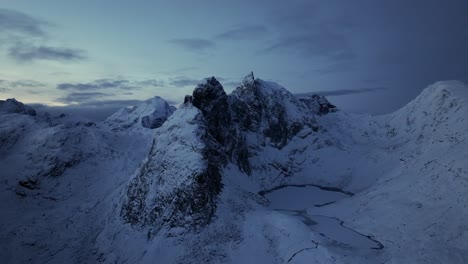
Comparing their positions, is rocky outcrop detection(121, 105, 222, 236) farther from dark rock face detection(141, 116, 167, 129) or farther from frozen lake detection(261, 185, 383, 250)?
dark rock face detection(141, 116, 167, 129)

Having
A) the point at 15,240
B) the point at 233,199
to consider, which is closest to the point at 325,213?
the point at 233,199

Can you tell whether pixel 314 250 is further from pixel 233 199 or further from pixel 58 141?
pixel 58 141

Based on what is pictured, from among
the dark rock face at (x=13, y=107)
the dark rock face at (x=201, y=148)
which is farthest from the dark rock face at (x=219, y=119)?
the dark rock face at (x=13, y=107)

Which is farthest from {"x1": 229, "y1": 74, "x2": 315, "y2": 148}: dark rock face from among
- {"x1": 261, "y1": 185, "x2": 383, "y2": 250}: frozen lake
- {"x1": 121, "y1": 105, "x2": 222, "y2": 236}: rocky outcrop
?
{"x1": 121, "y1": 105, "x2": 222, "y2": 236}: rocky outcrop

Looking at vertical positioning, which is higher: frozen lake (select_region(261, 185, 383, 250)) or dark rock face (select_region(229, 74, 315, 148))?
dark rock face (select_region(229, 74, 315, 148))

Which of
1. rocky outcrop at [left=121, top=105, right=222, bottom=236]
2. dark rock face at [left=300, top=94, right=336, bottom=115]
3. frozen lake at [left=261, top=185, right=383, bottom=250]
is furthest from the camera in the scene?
dark rock face at [left=300, top=94, right=336, bottom=115]

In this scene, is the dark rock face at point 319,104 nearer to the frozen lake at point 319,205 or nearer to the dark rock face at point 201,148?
the dark rock face at point 201,148

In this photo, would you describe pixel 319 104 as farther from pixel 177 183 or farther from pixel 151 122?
pixel 177 183

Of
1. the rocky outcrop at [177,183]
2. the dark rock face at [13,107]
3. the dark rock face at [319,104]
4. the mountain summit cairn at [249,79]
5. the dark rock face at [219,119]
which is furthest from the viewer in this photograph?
the dark rock face at [319,104]

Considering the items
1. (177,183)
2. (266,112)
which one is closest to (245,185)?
(177,183)
